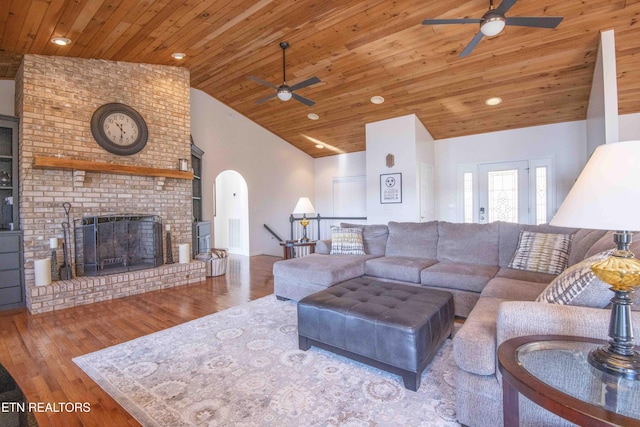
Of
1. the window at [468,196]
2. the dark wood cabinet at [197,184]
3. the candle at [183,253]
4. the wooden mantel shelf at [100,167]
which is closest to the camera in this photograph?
the wooden mantel shelf at [100,167]

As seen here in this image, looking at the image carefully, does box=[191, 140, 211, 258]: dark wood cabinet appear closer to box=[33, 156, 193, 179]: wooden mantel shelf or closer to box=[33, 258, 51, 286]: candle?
box=[33, 156, 193, 179]: wooden mantel shelf

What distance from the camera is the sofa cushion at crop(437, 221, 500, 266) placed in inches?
139

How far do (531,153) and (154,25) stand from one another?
6380mm

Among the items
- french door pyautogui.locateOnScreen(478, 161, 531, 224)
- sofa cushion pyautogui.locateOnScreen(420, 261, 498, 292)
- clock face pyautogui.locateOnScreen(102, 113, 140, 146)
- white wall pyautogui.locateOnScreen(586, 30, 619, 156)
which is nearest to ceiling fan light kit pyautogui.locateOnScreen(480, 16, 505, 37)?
white wall pyautogui.locateOnScreen(586, 30, 619, 156)

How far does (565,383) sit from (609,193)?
0.65 metres

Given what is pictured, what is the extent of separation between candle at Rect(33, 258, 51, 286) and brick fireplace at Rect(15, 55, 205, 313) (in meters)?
0.09

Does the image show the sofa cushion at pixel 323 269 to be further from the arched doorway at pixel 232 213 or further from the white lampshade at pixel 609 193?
the arched doorway at pixel 232 213

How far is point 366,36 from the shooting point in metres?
4.04

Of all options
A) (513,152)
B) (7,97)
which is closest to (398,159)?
(513,152)

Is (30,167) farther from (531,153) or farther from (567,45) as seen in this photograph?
(531,153)

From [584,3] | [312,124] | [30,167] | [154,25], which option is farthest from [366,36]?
[30,167]

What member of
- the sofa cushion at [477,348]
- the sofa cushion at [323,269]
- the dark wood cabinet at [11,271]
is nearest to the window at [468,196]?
the sofa cushion at [323,269]

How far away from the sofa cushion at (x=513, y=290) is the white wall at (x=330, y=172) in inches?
220

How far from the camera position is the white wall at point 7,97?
4.16 m
